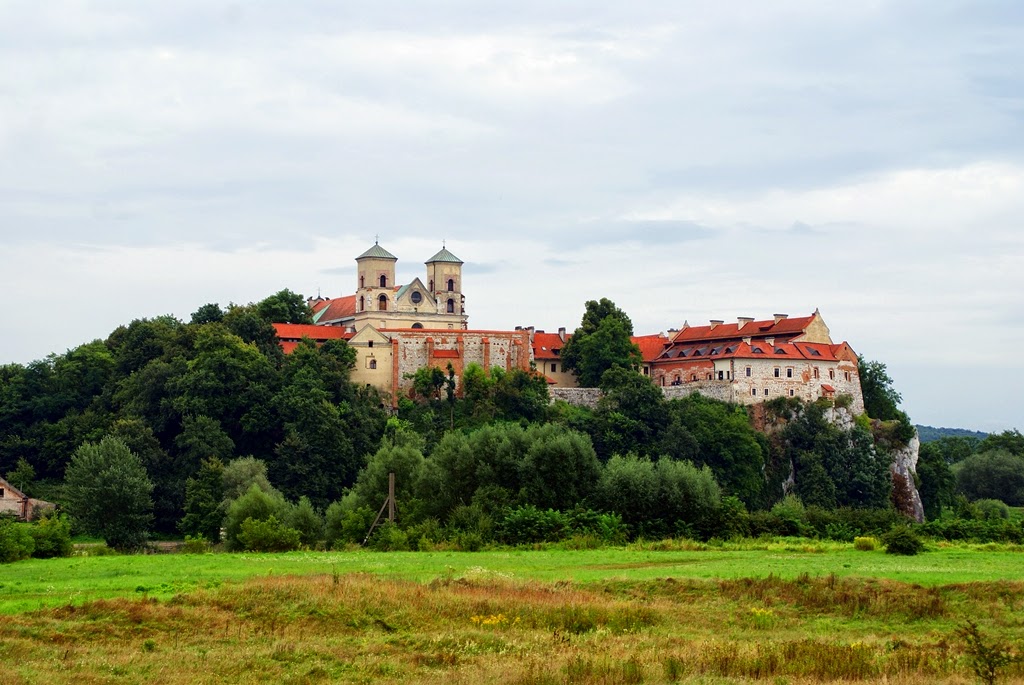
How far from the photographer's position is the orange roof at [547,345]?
102250mm

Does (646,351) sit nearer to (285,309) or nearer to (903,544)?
(285,309)

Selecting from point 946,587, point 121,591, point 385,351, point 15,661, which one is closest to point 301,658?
point 15,661

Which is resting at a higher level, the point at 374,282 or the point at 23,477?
the point at 374,282

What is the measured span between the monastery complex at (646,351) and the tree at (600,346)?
1898 millimetres

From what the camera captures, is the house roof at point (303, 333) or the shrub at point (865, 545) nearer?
the shrub at point (865, 545)

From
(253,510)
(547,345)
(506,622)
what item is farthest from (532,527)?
(547,345)

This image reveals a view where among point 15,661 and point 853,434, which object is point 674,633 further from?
point 853,434

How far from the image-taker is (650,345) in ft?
346

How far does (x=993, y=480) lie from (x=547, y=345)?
36312 mm

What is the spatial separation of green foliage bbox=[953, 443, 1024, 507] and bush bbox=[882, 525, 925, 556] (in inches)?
2902

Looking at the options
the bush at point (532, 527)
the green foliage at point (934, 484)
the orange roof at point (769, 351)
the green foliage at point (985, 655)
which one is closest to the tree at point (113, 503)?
the bush at point (532, 527)

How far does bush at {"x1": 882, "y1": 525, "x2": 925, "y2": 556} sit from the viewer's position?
39406 millimetres

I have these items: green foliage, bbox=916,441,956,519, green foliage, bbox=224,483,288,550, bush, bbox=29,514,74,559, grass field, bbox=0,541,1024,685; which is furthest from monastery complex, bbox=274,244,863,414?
grass field, bbox=0,541,1024,685

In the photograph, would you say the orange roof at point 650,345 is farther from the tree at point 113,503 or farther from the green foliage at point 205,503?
the tree at point 113,503
